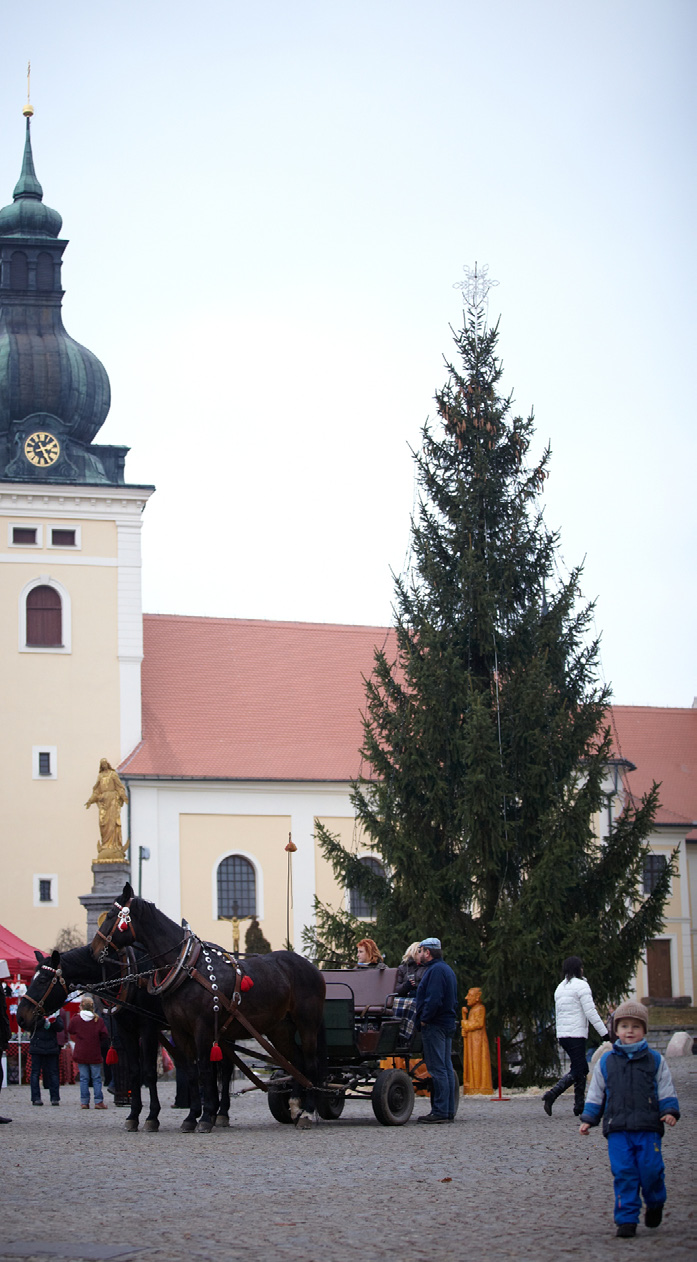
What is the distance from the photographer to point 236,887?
38438 millimetres

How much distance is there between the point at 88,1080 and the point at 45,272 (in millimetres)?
26497

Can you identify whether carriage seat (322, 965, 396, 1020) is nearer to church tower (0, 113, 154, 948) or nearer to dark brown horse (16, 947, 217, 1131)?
dark brown horse (16, 947, 217, 1131)

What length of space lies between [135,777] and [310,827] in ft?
16.1

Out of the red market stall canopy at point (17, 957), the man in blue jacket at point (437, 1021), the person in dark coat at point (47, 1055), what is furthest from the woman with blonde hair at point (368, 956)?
the red market stall canopy at point (17, 957)

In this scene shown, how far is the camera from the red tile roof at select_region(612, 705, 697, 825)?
154 ft

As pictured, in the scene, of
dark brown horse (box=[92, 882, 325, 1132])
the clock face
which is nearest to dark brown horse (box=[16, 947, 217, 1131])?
dark brown horse (box=[92, 882, 325, 1132])

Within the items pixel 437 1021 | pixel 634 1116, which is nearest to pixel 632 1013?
pixel 634 1116

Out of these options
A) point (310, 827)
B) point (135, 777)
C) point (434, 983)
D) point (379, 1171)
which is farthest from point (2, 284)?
point (379, 1171)

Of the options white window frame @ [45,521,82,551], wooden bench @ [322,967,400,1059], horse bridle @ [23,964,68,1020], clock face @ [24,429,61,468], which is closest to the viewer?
wooden bench @ [322,967,400,1059]

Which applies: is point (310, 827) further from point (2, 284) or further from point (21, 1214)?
point (21, 1214)

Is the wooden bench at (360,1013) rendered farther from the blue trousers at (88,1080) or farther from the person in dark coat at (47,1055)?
the person in dark coat at (47,1055)

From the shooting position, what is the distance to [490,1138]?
11.8 metres

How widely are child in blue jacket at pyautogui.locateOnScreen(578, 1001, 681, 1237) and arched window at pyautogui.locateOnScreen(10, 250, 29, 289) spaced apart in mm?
34965

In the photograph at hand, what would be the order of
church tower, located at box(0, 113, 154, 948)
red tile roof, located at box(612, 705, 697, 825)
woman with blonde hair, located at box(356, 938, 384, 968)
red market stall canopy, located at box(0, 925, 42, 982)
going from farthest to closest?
1. red tile roof, located at box(612, 705, 697, 825)
2. church tower, located at box(0, 113, 154, 948)
3. red market stall canopy, located at box(0, 925, 42, 982)
4. woman with blonde hair, located at box(356, 938, 384, 968)
